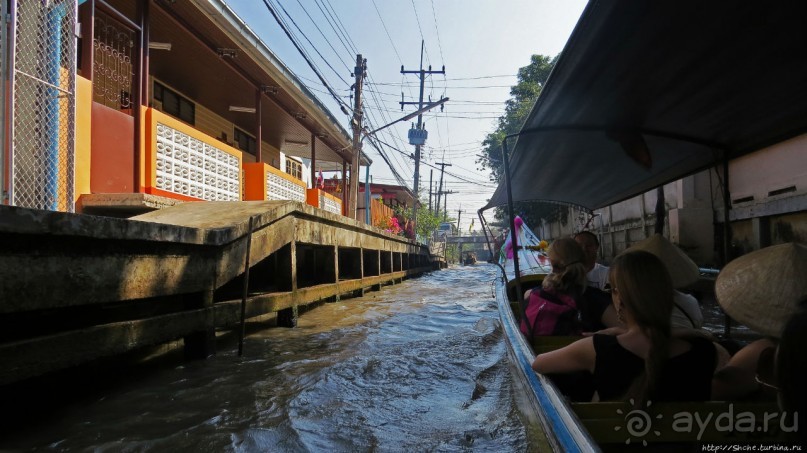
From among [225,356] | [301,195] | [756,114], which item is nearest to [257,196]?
[301,195]

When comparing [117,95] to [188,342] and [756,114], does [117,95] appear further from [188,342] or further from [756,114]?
[756,114]

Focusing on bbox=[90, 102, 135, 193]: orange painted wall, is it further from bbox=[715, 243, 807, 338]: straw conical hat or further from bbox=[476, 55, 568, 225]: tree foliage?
bbox=[476, 55, 568, 225]: tree foliage

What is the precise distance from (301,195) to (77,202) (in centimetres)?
674

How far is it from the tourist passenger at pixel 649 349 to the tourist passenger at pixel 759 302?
0.14 metres

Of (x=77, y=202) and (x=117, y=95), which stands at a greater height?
(x=117, y=95)

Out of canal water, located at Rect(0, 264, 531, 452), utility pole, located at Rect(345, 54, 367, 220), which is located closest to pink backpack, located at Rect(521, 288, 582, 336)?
canal water, located at Rect(0, 264, 531, 452)

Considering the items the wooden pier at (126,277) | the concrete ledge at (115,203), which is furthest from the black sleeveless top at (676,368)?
the concrete ledge at (115,203)

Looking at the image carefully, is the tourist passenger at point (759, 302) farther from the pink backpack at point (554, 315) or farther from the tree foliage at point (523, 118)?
the tree foliage at point (523, 118)

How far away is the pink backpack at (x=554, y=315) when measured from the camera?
2965mm

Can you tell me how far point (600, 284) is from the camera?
3.95 meters

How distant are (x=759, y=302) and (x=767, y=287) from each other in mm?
56

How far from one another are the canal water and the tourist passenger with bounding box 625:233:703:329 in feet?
3.98

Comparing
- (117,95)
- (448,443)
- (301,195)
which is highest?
(117,95)

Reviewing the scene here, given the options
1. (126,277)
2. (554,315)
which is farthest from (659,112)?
(126,277)
